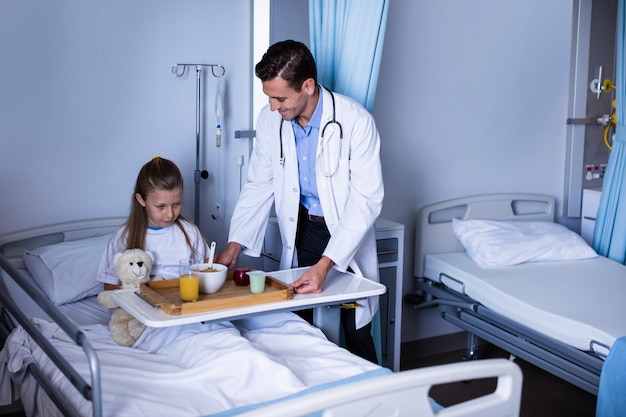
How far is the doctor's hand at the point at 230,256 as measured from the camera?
2.79 m

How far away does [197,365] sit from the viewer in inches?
83.7

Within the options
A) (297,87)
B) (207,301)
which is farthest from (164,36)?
(207,301)

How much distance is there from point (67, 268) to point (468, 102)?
7.59 ft

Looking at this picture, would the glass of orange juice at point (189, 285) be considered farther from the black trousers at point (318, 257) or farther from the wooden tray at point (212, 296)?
the black trousers at point (318, 257)

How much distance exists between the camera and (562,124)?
4371mm

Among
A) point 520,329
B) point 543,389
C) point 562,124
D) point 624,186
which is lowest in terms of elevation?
point 543,389

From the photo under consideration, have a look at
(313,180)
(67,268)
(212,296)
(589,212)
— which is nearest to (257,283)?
(212,296)

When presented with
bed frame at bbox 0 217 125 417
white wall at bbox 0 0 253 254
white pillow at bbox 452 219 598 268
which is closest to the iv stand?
white wall at bbox 0 0 253 254

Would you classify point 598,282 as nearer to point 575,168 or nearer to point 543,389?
point 543,389

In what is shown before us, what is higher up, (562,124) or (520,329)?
(562,124)

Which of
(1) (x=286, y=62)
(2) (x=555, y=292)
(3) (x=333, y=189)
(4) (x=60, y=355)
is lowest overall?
(2) (x=555, y=292)

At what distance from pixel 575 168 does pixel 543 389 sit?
4.71ft

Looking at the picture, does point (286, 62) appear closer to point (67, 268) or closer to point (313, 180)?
point (313, 180)

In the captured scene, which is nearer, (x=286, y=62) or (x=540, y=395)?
(x=286, y=62)
